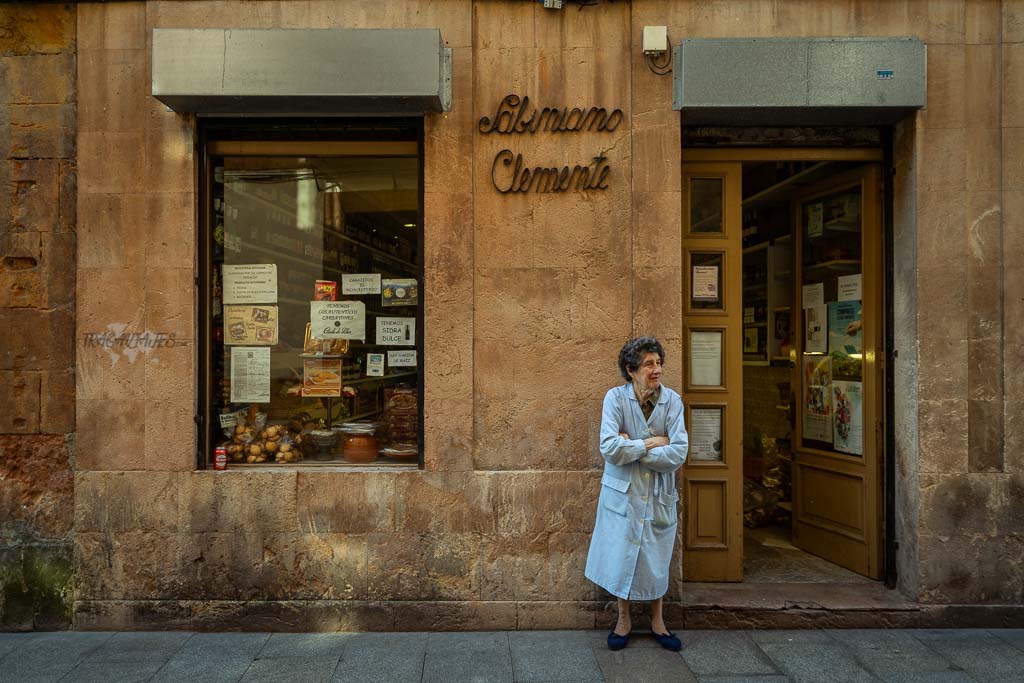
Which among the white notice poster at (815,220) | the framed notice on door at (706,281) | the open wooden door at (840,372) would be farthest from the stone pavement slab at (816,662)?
the white notice poster at (815,220)

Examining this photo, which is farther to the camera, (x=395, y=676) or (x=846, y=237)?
(x=846, y=237)

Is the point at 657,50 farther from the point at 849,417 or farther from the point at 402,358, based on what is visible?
the point at 849,417

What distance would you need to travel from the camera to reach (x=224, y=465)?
4.88 m

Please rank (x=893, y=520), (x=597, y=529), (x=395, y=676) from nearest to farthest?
(x=395, y=676)
(x=597, y=529)
(x=893, y=520)

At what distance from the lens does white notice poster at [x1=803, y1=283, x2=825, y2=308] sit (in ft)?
19.3

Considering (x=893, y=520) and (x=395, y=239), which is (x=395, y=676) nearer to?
(x=395, y=239)

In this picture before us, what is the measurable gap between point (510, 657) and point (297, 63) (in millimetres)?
4344

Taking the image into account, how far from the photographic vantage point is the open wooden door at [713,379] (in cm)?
521

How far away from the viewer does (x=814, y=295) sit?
5.98 m

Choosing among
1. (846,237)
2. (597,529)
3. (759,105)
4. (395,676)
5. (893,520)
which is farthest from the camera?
(846,237)

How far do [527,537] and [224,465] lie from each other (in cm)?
238

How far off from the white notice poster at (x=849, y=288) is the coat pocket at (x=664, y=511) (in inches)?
105

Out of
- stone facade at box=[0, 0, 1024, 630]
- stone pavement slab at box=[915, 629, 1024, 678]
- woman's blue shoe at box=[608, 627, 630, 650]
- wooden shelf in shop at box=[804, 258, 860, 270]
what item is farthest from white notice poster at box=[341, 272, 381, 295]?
stone pavement slab at box=[915, 629, 1024, 678]

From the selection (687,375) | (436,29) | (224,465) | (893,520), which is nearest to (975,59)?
(687,375)
